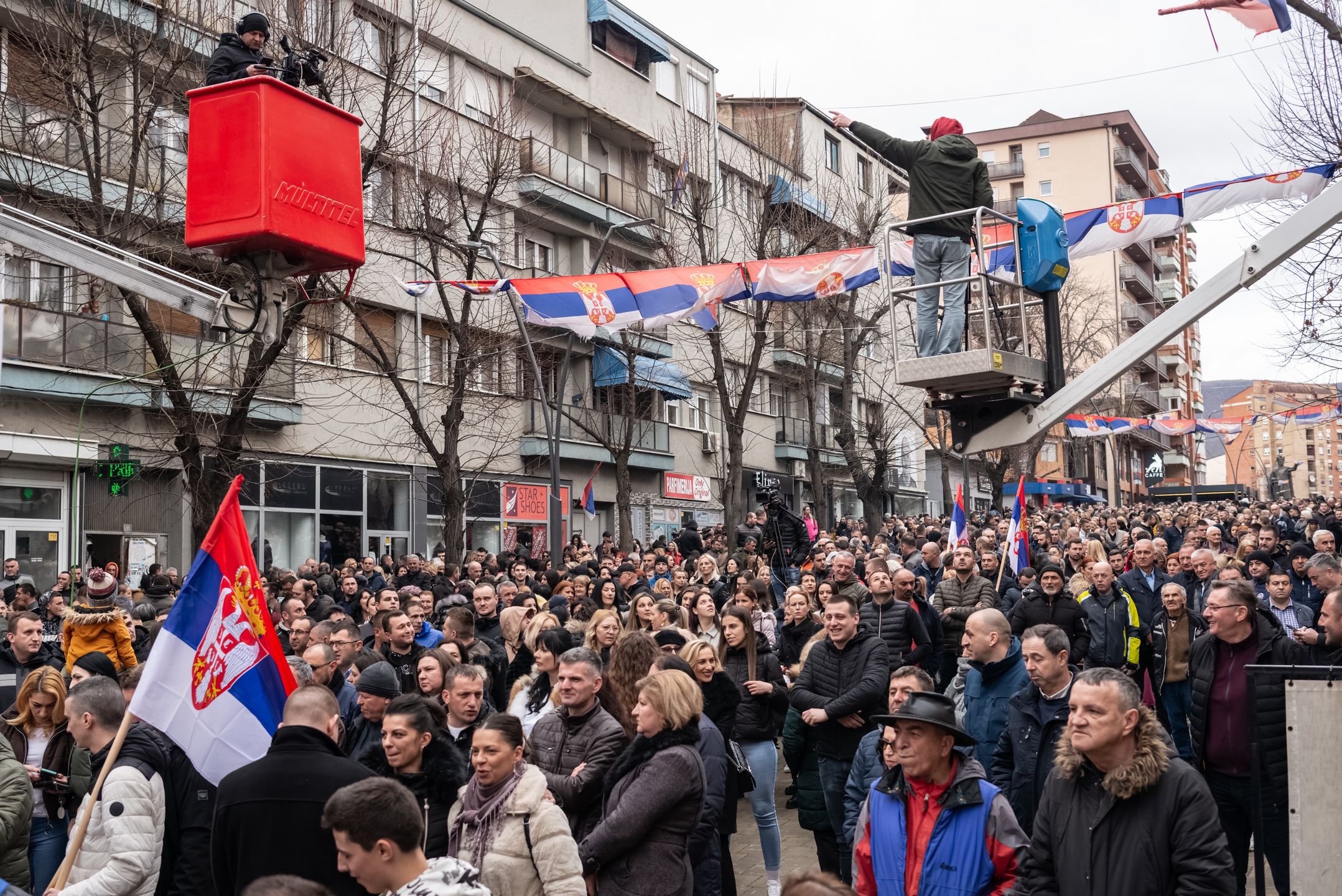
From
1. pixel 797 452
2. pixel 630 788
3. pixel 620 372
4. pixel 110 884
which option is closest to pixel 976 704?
pixel 630 788

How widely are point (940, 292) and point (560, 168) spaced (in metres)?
24.9

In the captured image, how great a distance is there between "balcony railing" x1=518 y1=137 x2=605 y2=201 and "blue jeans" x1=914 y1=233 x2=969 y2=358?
2207cm

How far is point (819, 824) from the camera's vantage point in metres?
7.63

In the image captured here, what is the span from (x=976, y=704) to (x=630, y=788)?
8.47ft

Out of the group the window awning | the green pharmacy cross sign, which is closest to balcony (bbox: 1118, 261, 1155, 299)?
the window awning

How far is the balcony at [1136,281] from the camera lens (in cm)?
8048

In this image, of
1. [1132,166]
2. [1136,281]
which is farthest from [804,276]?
[1132,166]

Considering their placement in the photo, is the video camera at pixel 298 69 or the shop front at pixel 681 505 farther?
the shop front at pixel 681 505

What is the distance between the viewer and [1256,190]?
1266 centimetres

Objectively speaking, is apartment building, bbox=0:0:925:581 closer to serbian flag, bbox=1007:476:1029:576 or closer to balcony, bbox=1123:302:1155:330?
serbian flag, bbox=1007:476:1029:576

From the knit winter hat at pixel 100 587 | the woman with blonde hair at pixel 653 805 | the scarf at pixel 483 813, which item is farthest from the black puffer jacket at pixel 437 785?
the knit winter hat at pixel 100 587

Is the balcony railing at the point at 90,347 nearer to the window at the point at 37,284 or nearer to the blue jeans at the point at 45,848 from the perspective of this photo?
the window at the point at 37,284

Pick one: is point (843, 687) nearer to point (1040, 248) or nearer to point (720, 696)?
point (720, 696)

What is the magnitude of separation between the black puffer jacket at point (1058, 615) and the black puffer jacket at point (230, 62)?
7.10 meters
